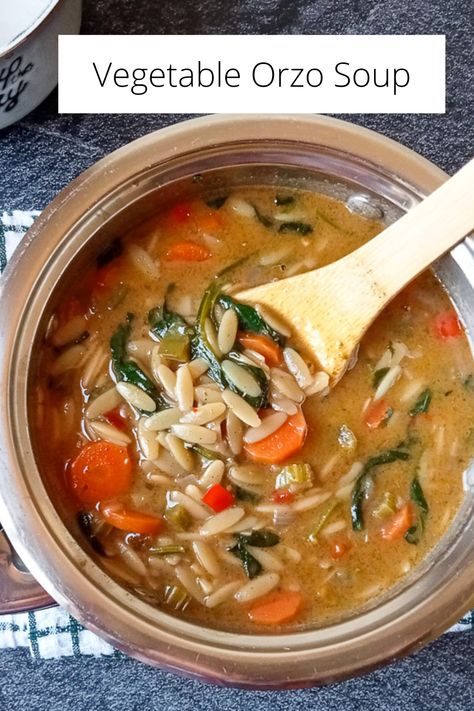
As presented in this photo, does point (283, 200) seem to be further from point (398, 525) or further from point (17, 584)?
point (17, 584)

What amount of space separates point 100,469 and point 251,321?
0.33m

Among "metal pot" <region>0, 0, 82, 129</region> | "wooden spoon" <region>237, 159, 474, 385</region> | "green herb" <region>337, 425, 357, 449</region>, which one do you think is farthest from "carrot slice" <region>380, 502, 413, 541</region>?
"metal pot" <region>0, 0, 82, 129</region>

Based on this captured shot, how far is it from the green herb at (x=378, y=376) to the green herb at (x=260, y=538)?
28 cm

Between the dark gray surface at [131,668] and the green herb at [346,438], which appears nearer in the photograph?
the green herb at [346,438]

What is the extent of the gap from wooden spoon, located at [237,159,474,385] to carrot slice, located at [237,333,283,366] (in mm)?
44

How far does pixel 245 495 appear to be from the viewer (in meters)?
1.44

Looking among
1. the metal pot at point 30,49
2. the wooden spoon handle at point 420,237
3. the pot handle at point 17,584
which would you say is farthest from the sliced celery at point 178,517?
the metal pot at point 30,49

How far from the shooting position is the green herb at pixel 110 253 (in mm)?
1467

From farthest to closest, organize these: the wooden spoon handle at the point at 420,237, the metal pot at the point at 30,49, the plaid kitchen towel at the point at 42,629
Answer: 1. the plaid kitchen towel at the point at 42,629
2. the metal pot at the point at 30,49
3. the wooden spoon handle at the point at 420,237

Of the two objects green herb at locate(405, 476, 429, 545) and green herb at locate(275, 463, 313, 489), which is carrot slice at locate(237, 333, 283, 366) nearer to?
green herb at locate(275, 463, 313, 489)

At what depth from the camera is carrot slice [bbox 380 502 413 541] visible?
1453 mm

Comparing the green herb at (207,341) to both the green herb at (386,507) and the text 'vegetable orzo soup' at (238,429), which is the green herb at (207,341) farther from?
the green herb at (386,507)

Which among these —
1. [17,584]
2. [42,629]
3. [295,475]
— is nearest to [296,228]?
[295,475]

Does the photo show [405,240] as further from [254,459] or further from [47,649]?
[47,649]
